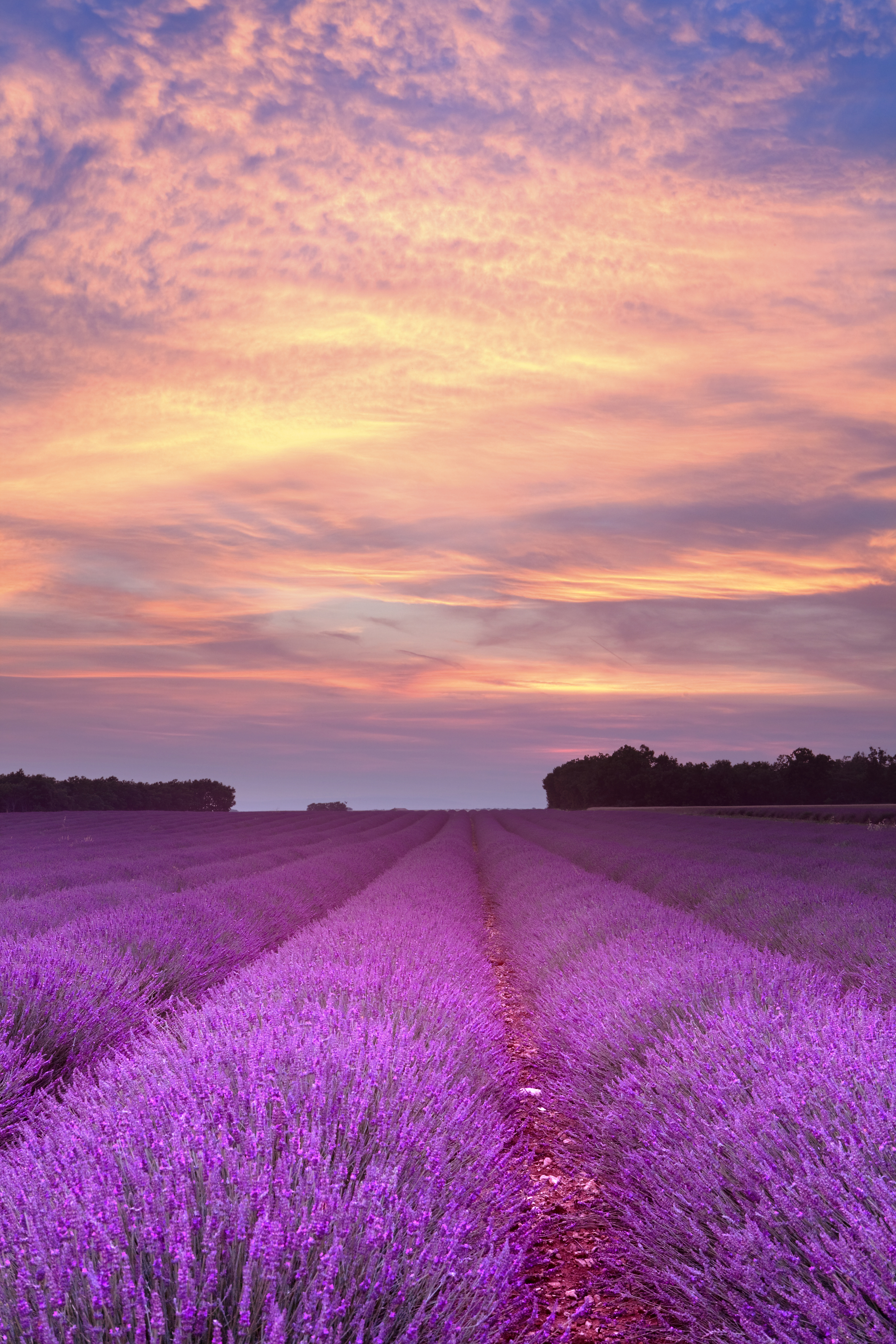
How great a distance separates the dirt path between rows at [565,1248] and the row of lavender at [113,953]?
1.92 m

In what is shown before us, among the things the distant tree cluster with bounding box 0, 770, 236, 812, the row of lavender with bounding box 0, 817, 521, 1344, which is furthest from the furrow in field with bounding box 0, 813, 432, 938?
the distant tree cluster with bounding box 0, 770, 236, 812

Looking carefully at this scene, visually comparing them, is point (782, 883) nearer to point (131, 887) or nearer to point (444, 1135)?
point (131, 887)

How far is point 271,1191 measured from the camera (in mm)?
1713

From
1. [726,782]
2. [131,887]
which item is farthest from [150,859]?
[726,782]

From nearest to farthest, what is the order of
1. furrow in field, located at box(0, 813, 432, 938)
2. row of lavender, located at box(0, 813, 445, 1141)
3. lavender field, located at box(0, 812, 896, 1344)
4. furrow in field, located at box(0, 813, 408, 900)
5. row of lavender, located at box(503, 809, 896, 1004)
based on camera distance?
lavender field, located at box(0, 812, 896, 1344) → row of lavender, located at box(0, 813, 445, 1141) → row of lavender, located at box(503, 809, 896, 1004) → furrow in field, located at box(0, 813, 432, 938) → furrow in field, located at box(0, 813, 408, 900)

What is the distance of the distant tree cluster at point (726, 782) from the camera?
54281 mm

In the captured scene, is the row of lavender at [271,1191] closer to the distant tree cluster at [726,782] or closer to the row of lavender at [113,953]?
the row of lavender at [113,953]

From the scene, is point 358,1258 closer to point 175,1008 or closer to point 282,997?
point 282,997

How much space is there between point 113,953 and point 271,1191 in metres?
3.67

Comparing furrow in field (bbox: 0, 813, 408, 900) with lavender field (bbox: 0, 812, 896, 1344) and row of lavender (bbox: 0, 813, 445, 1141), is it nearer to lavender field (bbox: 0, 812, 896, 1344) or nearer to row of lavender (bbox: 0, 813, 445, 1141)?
row of lavender (bbox: 0, 813, 445, 1141)

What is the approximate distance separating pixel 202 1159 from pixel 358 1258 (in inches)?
15.3

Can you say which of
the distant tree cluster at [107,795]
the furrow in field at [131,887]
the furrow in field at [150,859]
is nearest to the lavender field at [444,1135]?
the furrow in field at [131,887]

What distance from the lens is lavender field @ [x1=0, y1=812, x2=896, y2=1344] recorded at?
1547mm

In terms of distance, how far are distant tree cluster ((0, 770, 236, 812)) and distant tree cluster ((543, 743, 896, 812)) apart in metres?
33.8
